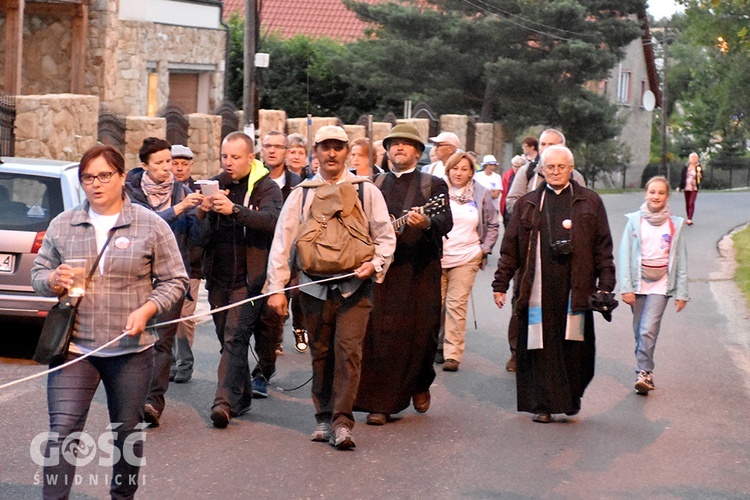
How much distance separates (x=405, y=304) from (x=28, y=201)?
3764 millimetres

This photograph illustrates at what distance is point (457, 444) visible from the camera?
8008 mm

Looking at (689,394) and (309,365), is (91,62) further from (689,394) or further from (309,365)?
(689,394)

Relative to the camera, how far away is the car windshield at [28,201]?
416 inches

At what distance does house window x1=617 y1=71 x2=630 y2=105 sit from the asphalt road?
172 feet

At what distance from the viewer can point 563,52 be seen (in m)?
42.8

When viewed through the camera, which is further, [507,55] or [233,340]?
[507,55]

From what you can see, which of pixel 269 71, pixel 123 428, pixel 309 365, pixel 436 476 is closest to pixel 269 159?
pixel 309 365

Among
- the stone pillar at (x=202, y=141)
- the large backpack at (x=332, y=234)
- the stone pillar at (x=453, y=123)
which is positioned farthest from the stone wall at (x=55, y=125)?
the stone pillar at (x=453, y=123)

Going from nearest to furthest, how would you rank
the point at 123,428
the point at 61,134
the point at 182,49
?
the point at 123,428 → the point at 61,134 → the point at 182,49

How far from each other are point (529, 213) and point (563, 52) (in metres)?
35.1

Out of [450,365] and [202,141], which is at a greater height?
[202,141]

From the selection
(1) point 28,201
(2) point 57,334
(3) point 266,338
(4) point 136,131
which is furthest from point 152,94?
(2) point 57,334

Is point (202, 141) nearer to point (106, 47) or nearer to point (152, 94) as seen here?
point (106, 47)

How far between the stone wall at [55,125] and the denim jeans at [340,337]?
406 inches
